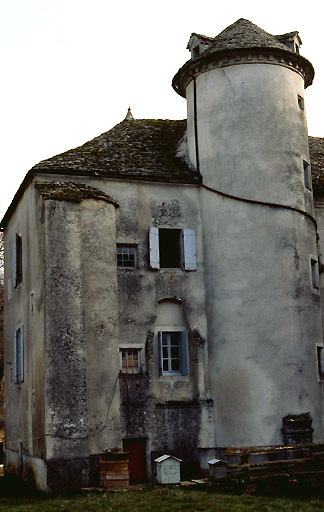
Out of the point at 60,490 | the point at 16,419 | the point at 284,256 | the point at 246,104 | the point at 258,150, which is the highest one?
the point at 246,104

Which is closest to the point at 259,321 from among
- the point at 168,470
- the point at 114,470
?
the point at 168,470

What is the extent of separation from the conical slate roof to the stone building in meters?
0.10

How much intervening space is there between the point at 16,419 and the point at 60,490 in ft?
20.9

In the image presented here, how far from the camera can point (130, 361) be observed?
23094 mm

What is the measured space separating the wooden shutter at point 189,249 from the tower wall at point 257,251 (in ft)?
1.55

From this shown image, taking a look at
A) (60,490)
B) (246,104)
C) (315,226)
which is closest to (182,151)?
(246,104)

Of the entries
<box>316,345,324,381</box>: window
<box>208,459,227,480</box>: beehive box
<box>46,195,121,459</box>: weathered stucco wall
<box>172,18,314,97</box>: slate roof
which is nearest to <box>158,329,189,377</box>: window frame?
<box>46,195,121,459</box>: weathered stucco wall

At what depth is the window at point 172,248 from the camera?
2392cm

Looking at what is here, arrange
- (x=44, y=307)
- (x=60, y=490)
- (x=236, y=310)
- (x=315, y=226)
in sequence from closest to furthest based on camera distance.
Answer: (x=60, y=490) < (x=44, y=307) < (x=236, y=310) < (x=315, y=226)

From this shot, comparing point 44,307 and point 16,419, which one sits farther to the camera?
point 16,419

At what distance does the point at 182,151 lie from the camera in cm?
2658

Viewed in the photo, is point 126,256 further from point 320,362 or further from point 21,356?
point 320,362

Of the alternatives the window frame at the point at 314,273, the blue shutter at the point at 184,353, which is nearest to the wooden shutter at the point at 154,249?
the blue shutter at the point at 184,353

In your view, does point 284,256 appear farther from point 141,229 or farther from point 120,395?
point 120,395
